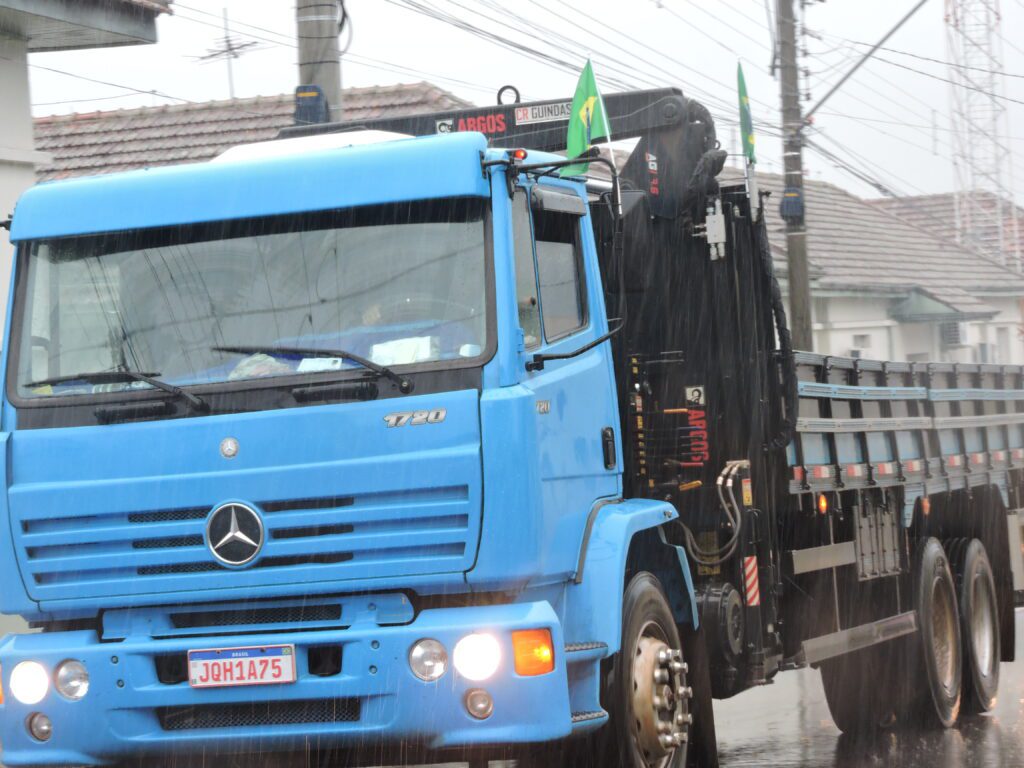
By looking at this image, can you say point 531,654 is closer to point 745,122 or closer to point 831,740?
point 745,122

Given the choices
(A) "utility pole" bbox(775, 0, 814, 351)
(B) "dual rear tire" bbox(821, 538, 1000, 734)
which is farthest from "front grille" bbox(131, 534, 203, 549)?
(A) "utility pole" bbox(775, 0, 814, 351)

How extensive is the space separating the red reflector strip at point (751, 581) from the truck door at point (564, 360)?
4.16 feet

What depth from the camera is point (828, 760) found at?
29.2 ft

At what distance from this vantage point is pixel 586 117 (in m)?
6.66

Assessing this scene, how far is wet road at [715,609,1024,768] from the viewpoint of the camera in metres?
8.76

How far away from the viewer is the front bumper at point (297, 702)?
5.47 m

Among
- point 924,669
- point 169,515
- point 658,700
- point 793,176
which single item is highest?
point 793,176

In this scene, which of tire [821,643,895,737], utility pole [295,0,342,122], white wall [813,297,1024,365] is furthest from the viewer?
white wall [813,297,1024,365]

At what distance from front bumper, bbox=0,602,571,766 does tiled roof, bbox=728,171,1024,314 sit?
21.2m

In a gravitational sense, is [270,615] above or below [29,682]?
above

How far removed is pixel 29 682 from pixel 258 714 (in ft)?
2.82

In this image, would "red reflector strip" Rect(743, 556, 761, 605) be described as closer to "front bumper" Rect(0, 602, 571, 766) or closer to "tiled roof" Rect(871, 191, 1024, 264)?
"front bumper" Rect(0, 602, 571, 766)

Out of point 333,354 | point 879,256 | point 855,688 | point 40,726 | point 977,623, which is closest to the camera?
point 333,354

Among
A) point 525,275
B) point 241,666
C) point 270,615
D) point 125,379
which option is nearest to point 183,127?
point 125,379
